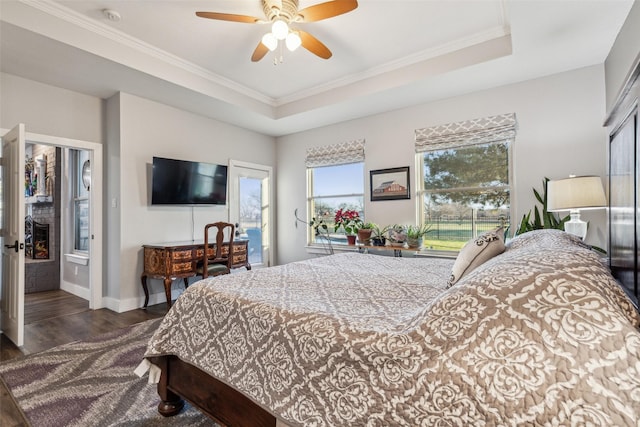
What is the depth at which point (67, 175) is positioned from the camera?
502 centimetres

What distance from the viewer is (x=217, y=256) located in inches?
160

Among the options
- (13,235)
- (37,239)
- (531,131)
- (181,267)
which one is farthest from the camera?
(37,239)

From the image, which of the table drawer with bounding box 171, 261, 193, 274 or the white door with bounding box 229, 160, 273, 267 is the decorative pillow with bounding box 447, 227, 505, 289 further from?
the white door with bounding box 229, 160, 273, 267

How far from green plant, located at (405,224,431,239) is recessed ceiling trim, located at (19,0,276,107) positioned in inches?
111

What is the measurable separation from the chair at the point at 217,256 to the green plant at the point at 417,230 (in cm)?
230

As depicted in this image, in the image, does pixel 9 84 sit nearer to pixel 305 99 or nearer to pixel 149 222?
pixel 149 222

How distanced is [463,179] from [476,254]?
9.22 feet

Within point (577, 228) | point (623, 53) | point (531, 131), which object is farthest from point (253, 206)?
point (623, 53)

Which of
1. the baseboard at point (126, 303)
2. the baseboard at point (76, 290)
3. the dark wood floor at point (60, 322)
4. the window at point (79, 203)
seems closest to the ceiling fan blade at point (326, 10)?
the dark wood floor at point (60, 322)

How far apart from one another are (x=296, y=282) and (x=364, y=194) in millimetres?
3212

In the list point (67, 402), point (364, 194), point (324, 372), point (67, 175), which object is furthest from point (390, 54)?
point (67, 175)

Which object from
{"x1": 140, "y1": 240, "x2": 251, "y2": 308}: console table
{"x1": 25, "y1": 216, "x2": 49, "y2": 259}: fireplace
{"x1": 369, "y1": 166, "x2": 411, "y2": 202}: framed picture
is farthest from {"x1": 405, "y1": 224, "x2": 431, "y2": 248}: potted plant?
{"x1": 25, "y1": 216, "x2": 49, "y2": 259}: fireplace

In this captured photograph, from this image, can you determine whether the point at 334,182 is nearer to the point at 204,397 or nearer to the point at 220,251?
the point at 220,251

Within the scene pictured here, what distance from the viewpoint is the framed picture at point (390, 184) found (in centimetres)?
434
